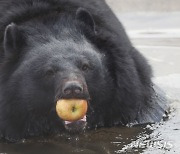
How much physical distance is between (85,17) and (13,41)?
72cm

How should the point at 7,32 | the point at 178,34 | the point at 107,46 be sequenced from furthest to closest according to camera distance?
the point at 178,34, the point at 107,46, the point at 7,32

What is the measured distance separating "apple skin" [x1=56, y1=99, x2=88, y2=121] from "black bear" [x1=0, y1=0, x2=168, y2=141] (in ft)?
0.19

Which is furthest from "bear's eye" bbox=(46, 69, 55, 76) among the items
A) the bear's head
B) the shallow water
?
the shallow water

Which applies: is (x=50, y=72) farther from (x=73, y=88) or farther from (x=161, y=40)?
(x=161, y=40)

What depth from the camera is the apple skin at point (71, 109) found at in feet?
15.9

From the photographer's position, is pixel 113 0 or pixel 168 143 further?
pixel 113 0

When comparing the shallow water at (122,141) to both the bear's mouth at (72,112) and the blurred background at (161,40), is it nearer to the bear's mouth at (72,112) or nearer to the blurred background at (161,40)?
the blurred background at (161,40)

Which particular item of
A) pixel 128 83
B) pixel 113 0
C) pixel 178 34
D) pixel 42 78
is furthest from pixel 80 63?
pixel 113 0

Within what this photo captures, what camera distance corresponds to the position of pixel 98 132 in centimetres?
582

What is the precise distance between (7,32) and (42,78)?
535 millimetres

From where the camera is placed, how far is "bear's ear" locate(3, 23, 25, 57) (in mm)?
5375

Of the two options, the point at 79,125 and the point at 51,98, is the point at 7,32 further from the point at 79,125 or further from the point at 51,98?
the point at 79,125

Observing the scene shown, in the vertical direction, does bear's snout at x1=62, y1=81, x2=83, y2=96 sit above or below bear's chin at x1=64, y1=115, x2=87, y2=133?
above

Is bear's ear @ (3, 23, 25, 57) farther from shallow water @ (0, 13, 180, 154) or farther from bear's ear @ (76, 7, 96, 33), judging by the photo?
shallow water @ (0, 13, 180, 154)
